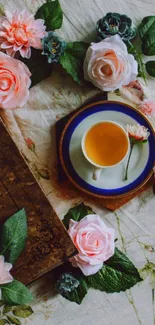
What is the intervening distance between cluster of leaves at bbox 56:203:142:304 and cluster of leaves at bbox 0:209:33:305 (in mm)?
102

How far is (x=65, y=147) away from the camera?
1410 millimetres

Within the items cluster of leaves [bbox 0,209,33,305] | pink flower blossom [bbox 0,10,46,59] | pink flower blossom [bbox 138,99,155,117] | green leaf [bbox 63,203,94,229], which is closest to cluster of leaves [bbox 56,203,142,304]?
green leaf [bbox 63,203,94,229]

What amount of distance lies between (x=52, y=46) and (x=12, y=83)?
4.9 inches

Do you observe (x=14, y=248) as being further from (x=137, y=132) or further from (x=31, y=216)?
(x=137, y=132)

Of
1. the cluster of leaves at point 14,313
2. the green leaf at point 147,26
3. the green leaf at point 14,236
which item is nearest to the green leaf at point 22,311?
the cluster of leaves at point 14,313

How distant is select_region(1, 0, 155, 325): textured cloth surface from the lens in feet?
4.54

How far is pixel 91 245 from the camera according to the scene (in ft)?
4.39

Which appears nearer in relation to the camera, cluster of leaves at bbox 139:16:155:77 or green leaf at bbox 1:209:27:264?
green leaf at bbox 1:209:27:264

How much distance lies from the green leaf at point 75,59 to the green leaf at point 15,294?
443 millimetres

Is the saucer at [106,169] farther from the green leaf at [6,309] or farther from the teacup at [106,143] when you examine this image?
the green leaf at [6,309]

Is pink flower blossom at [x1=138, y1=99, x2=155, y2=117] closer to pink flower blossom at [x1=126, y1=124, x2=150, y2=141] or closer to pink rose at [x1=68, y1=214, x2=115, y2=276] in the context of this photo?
pink flower blossom at [x1=126, y1=124, x2=150, y2=141]

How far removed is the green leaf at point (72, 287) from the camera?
135 cm

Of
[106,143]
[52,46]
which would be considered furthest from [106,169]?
[52,46]

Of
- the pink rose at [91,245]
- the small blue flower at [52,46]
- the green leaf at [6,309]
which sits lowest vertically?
the green leaf at [6,309]
